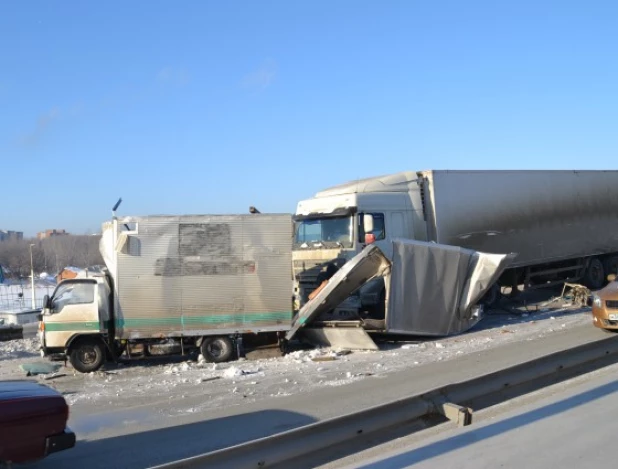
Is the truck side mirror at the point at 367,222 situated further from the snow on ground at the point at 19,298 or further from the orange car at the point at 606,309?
the snow on ground at the point at 19,298

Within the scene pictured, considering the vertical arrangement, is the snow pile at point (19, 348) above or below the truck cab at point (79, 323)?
below

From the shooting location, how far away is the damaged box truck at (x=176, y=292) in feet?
39.1

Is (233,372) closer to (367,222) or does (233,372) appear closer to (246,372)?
(246,372)

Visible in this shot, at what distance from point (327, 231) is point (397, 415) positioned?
389 inches

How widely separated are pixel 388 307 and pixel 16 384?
8492 mm

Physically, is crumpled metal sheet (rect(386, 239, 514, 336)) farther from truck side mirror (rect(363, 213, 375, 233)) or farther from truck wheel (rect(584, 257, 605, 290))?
truck wheel (rect(584, 257, 605, 290))

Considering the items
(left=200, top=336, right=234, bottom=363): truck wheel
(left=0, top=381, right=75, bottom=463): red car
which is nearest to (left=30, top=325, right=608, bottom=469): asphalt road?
(left=0, top=381, right=75, bottom=463): red car

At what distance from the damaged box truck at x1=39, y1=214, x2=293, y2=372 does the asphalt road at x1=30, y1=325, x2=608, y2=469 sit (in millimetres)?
3543

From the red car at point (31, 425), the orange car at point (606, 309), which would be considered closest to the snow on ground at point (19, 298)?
the orange car at point (606, 309)

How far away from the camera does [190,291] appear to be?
480 inches

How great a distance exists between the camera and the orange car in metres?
11.9

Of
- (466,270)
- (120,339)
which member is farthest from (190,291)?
(466,270)

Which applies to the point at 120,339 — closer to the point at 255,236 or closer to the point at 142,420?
the point at 255,236

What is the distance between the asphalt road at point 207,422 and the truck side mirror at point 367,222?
4.81 meters
